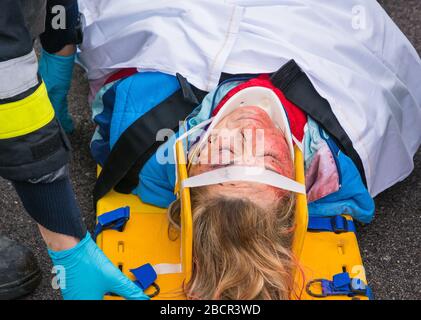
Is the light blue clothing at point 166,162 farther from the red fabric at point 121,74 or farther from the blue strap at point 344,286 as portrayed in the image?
the blue strap at point 344,286

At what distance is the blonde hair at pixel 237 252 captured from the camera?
2.23 m

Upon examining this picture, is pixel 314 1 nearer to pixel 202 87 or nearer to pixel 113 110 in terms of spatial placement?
pixel 202 87

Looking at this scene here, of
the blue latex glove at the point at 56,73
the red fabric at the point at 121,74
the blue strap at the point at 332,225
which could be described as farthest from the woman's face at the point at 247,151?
the blue latex glove at the point at 56,73

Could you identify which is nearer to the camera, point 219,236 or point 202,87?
point 219,236

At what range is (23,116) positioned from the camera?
1.89 m

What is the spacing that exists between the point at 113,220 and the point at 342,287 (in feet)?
2.52

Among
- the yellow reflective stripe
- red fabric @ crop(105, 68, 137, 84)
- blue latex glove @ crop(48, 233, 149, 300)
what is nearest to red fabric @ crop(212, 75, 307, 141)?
red fabric @ crop(105, 68, 137, 84)

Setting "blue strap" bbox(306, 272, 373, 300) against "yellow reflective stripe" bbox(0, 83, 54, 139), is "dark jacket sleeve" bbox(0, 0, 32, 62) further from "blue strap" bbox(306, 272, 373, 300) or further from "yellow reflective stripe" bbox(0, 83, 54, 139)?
"blue strap" bbox(306, 272, 373, 300)

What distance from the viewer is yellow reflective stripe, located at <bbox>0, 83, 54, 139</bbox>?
74.0 inches

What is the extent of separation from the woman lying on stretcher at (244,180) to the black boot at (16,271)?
44cm

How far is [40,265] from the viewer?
104 inches

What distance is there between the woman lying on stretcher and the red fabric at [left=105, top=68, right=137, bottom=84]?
8cm
